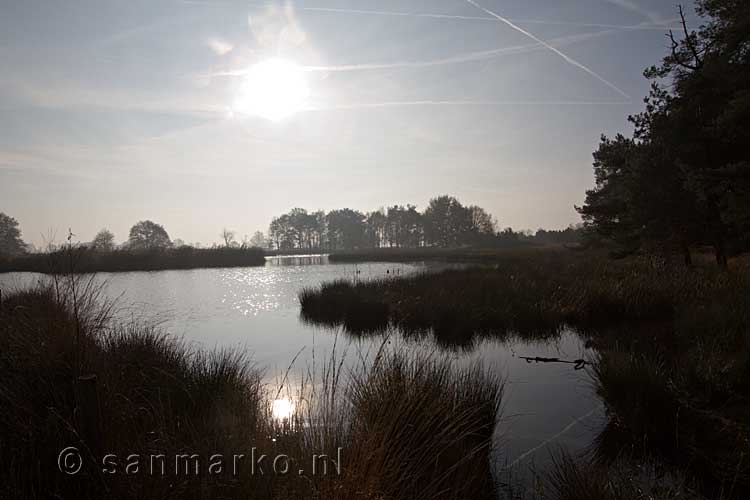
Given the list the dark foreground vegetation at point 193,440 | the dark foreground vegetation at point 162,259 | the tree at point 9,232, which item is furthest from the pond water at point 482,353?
the tree at point 9,232

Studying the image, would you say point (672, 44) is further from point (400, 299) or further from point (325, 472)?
point (325, 472)

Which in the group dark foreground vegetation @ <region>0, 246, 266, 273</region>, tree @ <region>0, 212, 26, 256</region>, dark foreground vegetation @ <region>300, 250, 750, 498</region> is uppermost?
tree @ <region>0, 212, 26, 256</region>

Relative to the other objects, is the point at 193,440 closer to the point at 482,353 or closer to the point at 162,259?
the point at 482,353

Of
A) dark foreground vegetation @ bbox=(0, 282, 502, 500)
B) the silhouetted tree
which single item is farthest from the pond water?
the silhouetted tree

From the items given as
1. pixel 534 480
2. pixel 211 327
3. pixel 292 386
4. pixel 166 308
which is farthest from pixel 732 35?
pixel 166 308

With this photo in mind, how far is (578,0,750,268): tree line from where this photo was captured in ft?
39.6

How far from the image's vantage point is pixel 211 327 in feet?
47.7

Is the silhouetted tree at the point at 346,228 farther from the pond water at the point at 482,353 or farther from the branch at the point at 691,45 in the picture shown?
the branch at the point at 691,45

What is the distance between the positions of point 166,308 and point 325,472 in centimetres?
1742

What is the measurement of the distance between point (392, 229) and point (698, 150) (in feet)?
305

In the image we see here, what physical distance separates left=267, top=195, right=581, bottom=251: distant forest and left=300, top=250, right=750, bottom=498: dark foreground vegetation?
225 feet

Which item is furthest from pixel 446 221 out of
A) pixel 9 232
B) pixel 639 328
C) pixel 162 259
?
pixel 639 328

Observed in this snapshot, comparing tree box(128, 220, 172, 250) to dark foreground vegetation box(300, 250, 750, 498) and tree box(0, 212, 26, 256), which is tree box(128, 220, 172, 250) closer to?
tree box(0, 212, 26, 256)

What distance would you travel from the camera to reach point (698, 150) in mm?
14695
